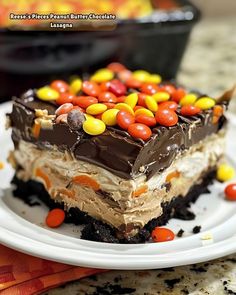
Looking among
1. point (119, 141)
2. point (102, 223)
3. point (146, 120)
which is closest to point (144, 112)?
point (146, 120)

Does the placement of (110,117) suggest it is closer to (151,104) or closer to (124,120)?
(124,120)

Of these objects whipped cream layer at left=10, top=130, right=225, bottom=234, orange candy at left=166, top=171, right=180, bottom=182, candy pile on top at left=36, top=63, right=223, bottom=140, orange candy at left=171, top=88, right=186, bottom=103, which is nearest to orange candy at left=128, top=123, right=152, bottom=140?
candy pile on top at left=36, top=63, right=223, bottom=140

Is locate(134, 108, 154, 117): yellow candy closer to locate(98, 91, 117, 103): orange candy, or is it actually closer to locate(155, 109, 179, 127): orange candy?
locate(155, 109, 179, 127): orange candy

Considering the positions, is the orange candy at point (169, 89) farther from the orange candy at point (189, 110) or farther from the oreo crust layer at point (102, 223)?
the oreo crust layer at point (102, 223)

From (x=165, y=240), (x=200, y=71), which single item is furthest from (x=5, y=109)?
(x=200, y=71)

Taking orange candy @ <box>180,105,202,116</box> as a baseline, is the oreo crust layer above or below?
below

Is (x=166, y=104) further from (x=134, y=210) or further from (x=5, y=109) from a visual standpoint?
(x=5, y=109)
